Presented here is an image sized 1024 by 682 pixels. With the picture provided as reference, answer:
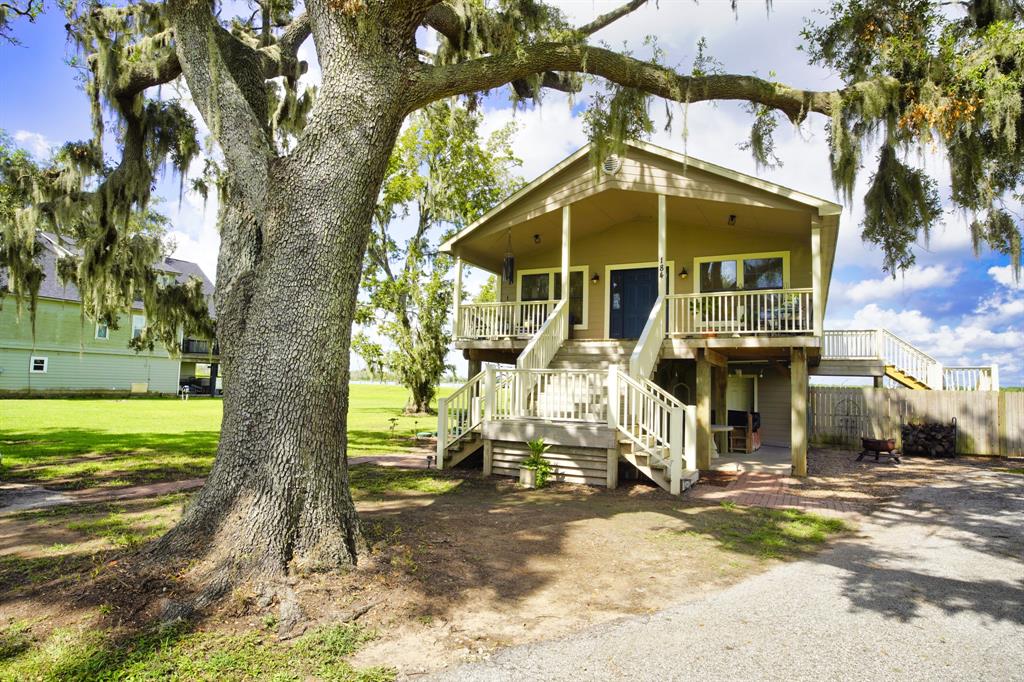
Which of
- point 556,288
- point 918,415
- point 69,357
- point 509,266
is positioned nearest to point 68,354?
point 69,357

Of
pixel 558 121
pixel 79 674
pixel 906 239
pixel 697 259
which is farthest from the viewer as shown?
pixel 697 259

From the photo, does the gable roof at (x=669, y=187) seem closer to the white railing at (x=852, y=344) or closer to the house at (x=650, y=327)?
the house at (x=650, y=327)

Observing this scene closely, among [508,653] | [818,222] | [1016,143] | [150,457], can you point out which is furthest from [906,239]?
[150,457]

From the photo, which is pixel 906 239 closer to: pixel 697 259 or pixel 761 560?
pixel 697 259

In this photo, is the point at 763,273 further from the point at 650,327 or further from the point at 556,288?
the point at 556,288

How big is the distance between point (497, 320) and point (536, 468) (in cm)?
→ 502

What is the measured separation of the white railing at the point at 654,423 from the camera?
819cm

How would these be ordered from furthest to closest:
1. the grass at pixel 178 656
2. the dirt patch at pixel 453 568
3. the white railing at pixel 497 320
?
1. the white railing at pixel 497 320
2. the dirt patch at pixel 453 568
3. the grass at pixel 178 656

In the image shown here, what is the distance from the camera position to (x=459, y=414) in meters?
10.4

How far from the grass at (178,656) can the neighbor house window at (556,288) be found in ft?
37.6

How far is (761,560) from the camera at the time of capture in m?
5.22

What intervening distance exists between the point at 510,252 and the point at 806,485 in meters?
8.52

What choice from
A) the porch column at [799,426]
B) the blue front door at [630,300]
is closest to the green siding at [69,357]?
the blue front door at [630,300]

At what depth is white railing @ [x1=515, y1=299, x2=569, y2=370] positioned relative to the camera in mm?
10453
